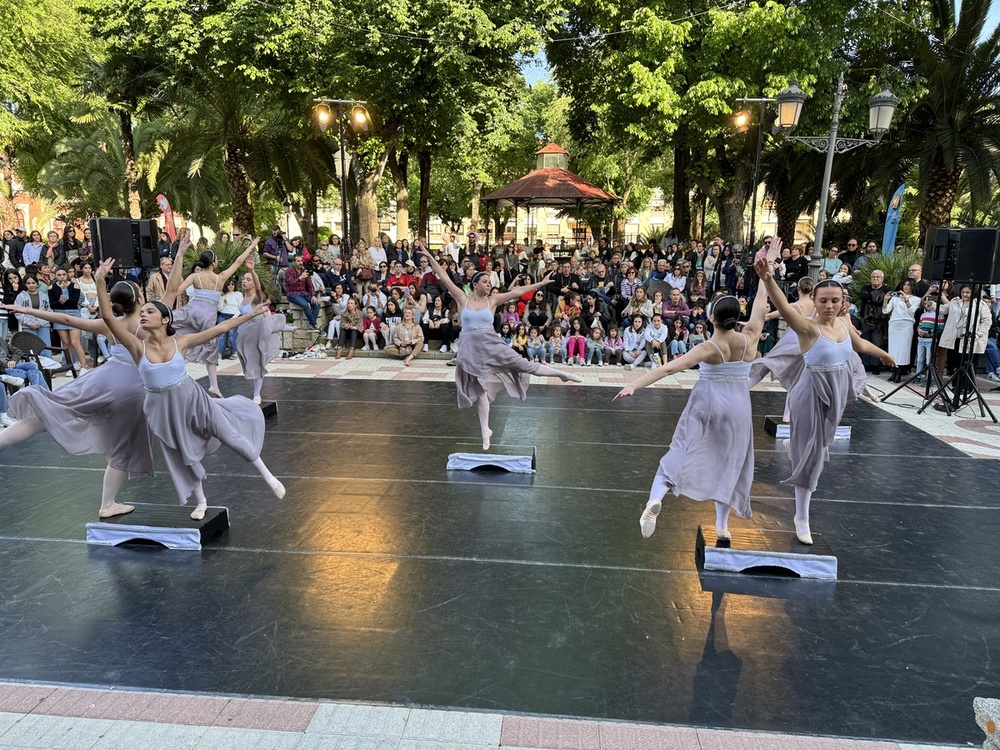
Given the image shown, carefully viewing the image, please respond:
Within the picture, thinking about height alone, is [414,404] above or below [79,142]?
below

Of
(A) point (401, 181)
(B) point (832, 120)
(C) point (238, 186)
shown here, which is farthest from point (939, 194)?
(C) point (238, 186)

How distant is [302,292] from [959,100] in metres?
15.8

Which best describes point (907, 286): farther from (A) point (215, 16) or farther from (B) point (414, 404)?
→ (A) point (215, 16)

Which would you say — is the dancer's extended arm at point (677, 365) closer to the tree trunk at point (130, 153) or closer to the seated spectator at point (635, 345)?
the seated spectator at point (635, 345)

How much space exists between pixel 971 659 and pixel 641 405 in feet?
21.5

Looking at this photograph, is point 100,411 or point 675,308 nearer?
point 100,411

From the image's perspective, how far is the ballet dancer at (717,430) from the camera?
15.2 ft

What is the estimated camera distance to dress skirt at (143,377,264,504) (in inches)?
194

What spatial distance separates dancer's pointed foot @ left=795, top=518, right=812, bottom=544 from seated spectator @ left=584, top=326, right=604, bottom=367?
848cm

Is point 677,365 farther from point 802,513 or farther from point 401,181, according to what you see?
point 401,181

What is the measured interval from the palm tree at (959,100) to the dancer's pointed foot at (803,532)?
15.4 m

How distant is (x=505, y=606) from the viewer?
4.46m

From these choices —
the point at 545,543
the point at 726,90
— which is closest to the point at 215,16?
the point at 726,90

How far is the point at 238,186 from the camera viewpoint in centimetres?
2344
